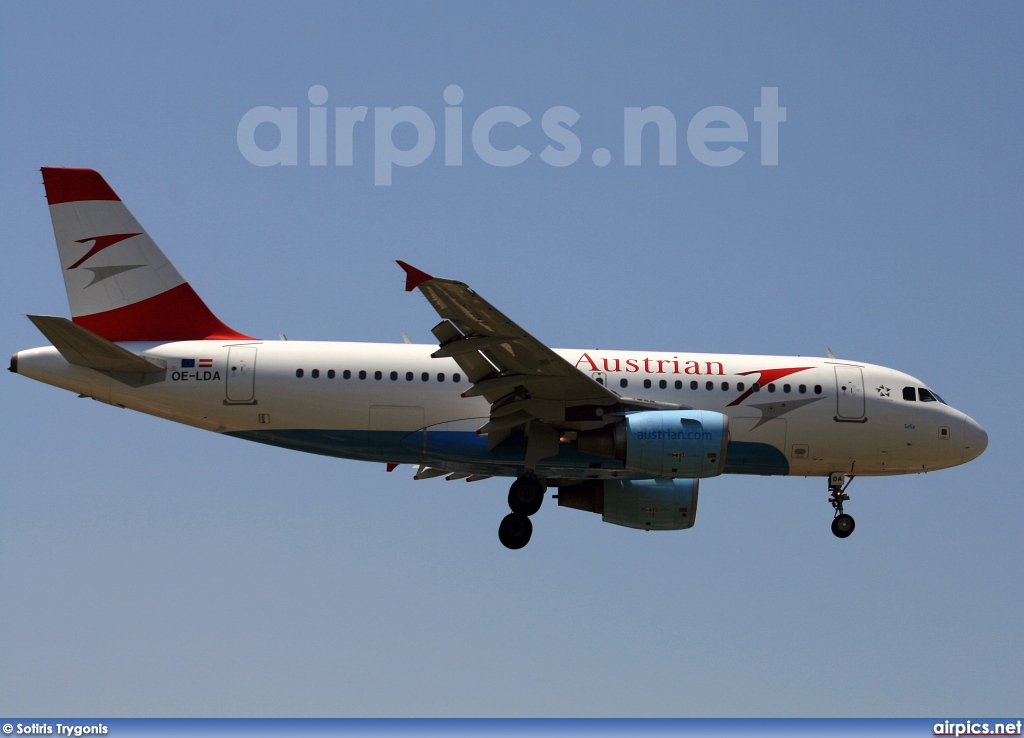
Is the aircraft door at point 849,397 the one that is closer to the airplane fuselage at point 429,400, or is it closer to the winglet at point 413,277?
the airplane fuselage at point 429,400

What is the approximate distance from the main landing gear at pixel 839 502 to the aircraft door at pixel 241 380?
42.5 feet

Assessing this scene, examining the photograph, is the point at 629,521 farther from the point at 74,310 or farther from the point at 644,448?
the point at 74,310

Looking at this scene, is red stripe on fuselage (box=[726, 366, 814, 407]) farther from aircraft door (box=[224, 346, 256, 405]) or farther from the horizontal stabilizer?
the horizontal stabilizer

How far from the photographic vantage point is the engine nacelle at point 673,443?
27.4 m

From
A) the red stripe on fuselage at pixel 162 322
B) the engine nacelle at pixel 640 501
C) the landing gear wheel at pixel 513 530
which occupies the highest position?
the red stripe on fuselage at pixel 162 322

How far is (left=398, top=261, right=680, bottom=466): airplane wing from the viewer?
1007 inches

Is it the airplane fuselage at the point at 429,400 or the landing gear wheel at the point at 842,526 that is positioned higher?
the airplane fuselage at the point at 429,400

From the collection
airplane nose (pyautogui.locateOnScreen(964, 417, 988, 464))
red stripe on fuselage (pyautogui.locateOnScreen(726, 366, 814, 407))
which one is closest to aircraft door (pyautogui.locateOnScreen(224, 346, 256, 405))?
red stripe on fuselage (pyautogui.locateOnScreen(726, 366, 814, 407))

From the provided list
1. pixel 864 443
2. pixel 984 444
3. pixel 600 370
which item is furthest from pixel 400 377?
pixel 984 444

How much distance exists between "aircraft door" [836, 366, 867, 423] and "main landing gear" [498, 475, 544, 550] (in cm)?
691

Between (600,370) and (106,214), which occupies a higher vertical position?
(106,214)

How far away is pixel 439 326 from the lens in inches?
1022

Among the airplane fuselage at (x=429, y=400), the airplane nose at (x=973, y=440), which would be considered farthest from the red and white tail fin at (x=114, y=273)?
the airplane nose at (x=973, y=440)

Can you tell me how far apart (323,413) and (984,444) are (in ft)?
49.5
